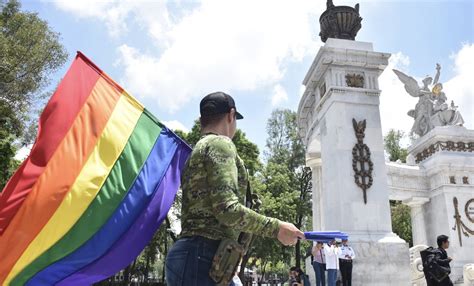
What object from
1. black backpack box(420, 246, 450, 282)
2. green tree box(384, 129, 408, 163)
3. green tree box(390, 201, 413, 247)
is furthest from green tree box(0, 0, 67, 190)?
green tree box(384, 129, 408, 163)

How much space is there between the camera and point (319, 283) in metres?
10.0

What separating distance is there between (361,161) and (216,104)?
9.10 meters

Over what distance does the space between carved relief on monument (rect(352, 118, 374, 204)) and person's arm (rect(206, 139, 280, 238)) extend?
9.03 m

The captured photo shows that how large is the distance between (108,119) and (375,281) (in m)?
8.39

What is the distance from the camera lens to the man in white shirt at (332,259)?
924 cm

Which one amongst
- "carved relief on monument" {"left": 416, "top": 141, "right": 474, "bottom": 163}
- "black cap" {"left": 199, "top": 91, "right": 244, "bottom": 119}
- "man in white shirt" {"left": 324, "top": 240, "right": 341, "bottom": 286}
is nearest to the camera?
"black cap" {"left": 199, "top": 91, "right": 244, "bottom": 119}

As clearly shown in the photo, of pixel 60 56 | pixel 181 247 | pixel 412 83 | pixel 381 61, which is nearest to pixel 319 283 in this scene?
pixel 381 61

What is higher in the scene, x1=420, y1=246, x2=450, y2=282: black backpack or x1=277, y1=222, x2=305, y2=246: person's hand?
x1=420, y1=246, x2=450, y2=282: black backpack

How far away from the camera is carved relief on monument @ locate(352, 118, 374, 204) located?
35.7 ft

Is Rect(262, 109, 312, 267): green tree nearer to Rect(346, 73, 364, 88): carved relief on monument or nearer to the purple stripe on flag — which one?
Rect(346, 73, 364, 88): carved relief on monument

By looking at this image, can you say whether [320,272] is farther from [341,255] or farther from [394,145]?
[394,145]

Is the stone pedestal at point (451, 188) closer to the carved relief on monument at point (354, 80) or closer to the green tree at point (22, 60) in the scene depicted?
the carved relief on monument at point (354, 80)

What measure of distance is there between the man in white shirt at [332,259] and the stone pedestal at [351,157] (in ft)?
3.02

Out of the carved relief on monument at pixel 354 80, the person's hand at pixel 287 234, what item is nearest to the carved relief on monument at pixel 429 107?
the carved relief on monument at pixel 354 80
